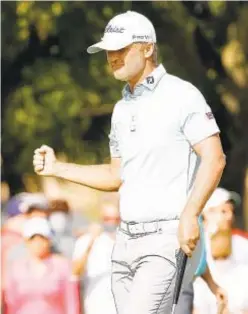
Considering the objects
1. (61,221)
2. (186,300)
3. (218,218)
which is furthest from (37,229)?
(186,300)

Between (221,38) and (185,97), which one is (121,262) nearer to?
(185,97)

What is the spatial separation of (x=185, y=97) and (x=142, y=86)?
0.58 ft

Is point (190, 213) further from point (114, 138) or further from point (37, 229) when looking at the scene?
point (37, 229)

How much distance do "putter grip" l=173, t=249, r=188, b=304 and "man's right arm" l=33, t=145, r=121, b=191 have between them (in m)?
0.55

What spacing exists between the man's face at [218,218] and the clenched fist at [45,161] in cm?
317

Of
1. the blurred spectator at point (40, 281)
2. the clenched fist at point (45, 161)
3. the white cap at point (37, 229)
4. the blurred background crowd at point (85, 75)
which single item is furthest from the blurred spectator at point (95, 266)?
the blurred background crowd at point (85, 75)

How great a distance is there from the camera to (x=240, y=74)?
52.7 feet

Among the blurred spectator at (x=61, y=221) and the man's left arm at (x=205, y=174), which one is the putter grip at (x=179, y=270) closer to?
the man's left arm at (x=205, y=174)

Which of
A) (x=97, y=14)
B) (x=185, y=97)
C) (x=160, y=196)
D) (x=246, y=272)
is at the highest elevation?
(x=97, y=14)

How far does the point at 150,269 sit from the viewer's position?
4.94m

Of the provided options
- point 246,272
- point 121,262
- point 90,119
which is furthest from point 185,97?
point 90,119

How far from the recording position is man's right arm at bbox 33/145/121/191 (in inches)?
212

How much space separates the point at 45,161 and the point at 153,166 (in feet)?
2.20

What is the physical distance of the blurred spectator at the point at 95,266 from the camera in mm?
8359
